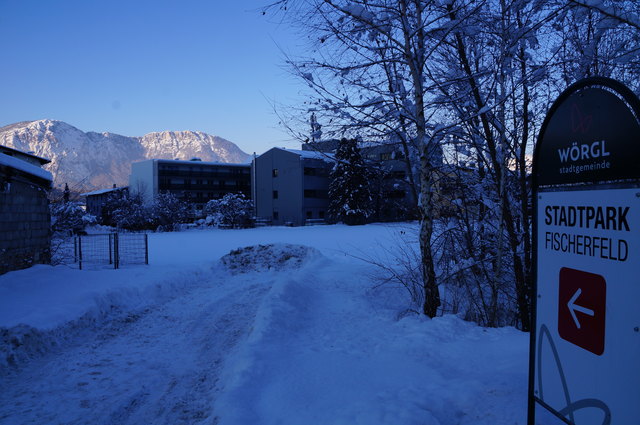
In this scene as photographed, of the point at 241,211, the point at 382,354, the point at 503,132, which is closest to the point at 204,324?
the point at 382,354

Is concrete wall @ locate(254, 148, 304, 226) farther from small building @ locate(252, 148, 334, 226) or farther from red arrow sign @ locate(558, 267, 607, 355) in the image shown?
red arrow sign @ locate(558, 267, 607, 355)

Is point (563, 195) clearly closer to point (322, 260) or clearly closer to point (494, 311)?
point (494, 311)

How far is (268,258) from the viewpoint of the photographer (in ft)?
52.7

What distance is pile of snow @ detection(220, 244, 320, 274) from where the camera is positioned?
1468 centimetres

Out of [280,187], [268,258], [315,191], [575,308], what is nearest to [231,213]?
[280,187]

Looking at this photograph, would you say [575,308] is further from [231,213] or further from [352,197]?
[231,213]

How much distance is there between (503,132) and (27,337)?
8277 mm

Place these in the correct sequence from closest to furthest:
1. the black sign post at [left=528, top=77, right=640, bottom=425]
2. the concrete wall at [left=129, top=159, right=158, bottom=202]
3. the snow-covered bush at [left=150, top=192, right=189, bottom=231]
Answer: the black sign post at [left=528, top=77, right=640, bottom=425] → the snow-covered bush at [left=150, top=192, right=189, bottom=231] → the concrete wall at [left=129, top=159, right=158, bottom=202]

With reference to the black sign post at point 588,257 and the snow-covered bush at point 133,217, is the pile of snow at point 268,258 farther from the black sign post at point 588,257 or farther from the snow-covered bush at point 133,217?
the snow-covered bush at point 133,217

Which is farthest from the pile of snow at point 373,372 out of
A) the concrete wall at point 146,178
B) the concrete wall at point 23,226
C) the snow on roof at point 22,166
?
the concrete wall at point 146,178

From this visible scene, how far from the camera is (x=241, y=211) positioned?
4256 centimetres

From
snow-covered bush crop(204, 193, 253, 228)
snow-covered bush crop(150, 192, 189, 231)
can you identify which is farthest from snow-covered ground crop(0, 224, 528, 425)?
snow-covered bush crop(204, 193, 253, 228)

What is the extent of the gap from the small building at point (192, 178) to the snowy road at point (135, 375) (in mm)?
60916

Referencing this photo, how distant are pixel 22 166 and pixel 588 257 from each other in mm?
13396
